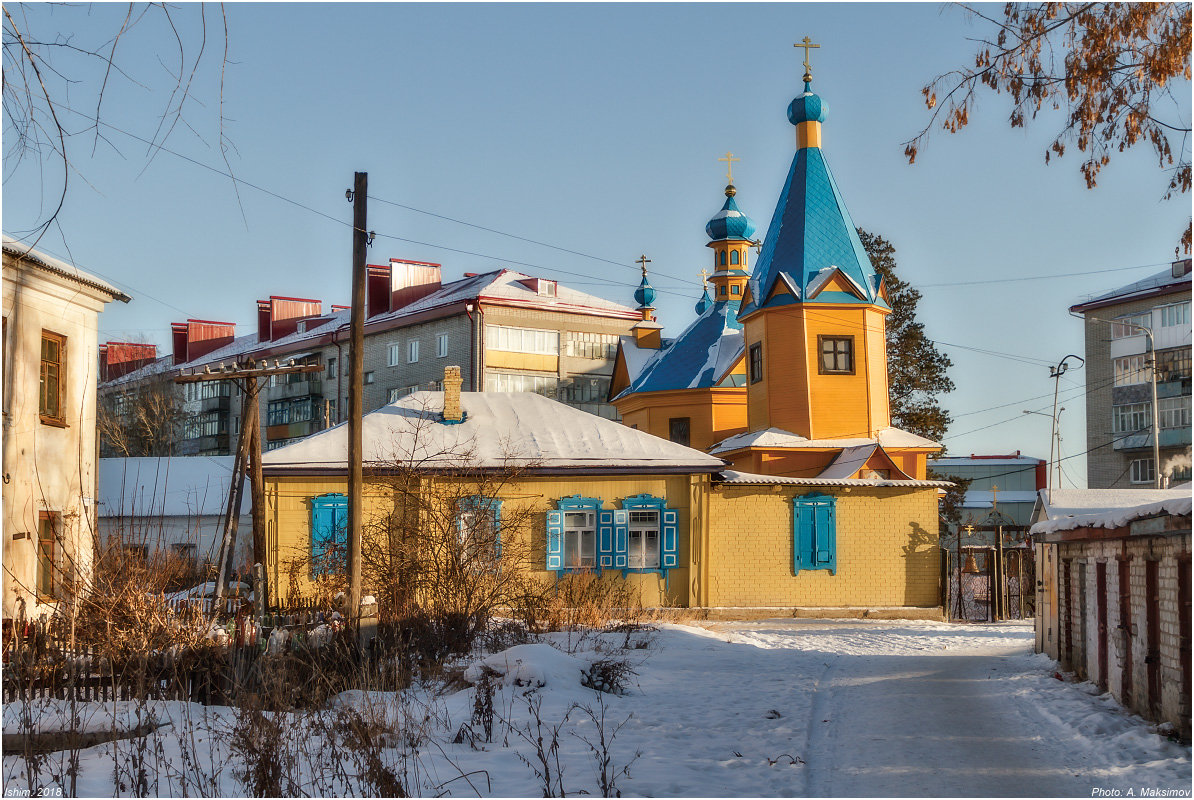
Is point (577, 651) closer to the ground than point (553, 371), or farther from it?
closer to the ground

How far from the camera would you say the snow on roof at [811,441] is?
103 feet

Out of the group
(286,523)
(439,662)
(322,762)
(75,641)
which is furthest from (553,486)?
(322,762)

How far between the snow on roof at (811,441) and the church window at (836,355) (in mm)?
1763

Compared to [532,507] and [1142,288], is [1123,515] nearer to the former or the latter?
[532,507]

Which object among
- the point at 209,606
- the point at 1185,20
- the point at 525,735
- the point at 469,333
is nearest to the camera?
the point at 1185,20

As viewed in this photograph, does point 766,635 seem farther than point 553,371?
No

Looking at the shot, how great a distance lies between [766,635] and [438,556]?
6907 millimetres

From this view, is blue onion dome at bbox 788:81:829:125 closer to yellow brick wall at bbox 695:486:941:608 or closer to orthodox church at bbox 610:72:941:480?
orthodox church at bbox 610:72:941:480

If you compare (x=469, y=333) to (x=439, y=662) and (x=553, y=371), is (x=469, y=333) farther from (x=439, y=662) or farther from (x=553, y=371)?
(x=439, y=662)

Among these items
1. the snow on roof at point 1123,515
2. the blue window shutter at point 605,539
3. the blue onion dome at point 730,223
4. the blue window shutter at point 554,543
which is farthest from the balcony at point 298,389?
A: the snow on roof at point 1123,515

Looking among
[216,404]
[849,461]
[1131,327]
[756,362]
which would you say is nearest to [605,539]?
[849,461]

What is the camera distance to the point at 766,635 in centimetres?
2169

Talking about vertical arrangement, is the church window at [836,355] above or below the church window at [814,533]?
above

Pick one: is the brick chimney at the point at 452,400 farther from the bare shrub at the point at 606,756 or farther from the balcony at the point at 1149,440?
the balcony at the point at 1149,440
